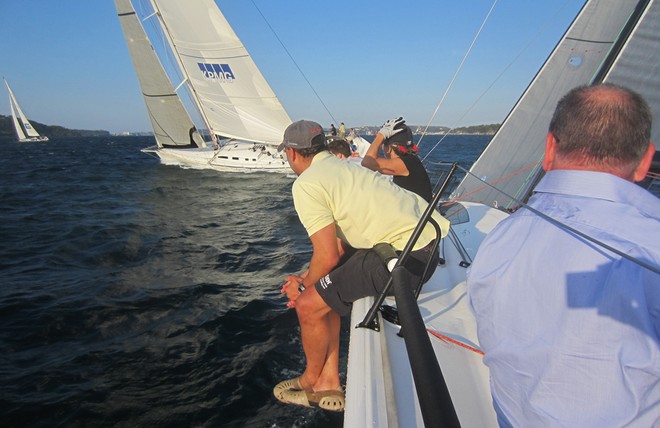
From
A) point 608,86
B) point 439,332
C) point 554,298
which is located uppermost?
point 608,86

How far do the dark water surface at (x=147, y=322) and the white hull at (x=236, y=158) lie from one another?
33.3 ft

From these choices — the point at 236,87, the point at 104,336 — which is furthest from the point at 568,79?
the point at 236,87

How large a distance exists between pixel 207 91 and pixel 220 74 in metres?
1.40

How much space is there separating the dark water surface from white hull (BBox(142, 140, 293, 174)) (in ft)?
33.3

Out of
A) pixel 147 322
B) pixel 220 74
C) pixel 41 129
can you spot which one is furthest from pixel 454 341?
pixel 41 129

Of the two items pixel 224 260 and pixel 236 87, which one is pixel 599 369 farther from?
pixel 236 87

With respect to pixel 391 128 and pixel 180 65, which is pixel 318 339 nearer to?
pixel 391 128

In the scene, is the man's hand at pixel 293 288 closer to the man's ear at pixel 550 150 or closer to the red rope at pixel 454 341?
the red rope at pixel 454 341

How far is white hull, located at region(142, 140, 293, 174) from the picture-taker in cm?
1856

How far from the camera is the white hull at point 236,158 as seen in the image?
1856 centimetres

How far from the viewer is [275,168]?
18500 millimetres

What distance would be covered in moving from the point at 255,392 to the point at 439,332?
1585 mm

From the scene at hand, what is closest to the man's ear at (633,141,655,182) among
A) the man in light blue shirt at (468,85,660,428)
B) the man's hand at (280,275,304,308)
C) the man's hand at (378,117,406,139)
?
the man in light blue shirt at (468,85,660,428)

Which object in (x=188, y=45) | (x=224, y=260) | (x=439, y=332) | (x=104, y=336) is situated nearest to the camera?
(x=439, y=332)
